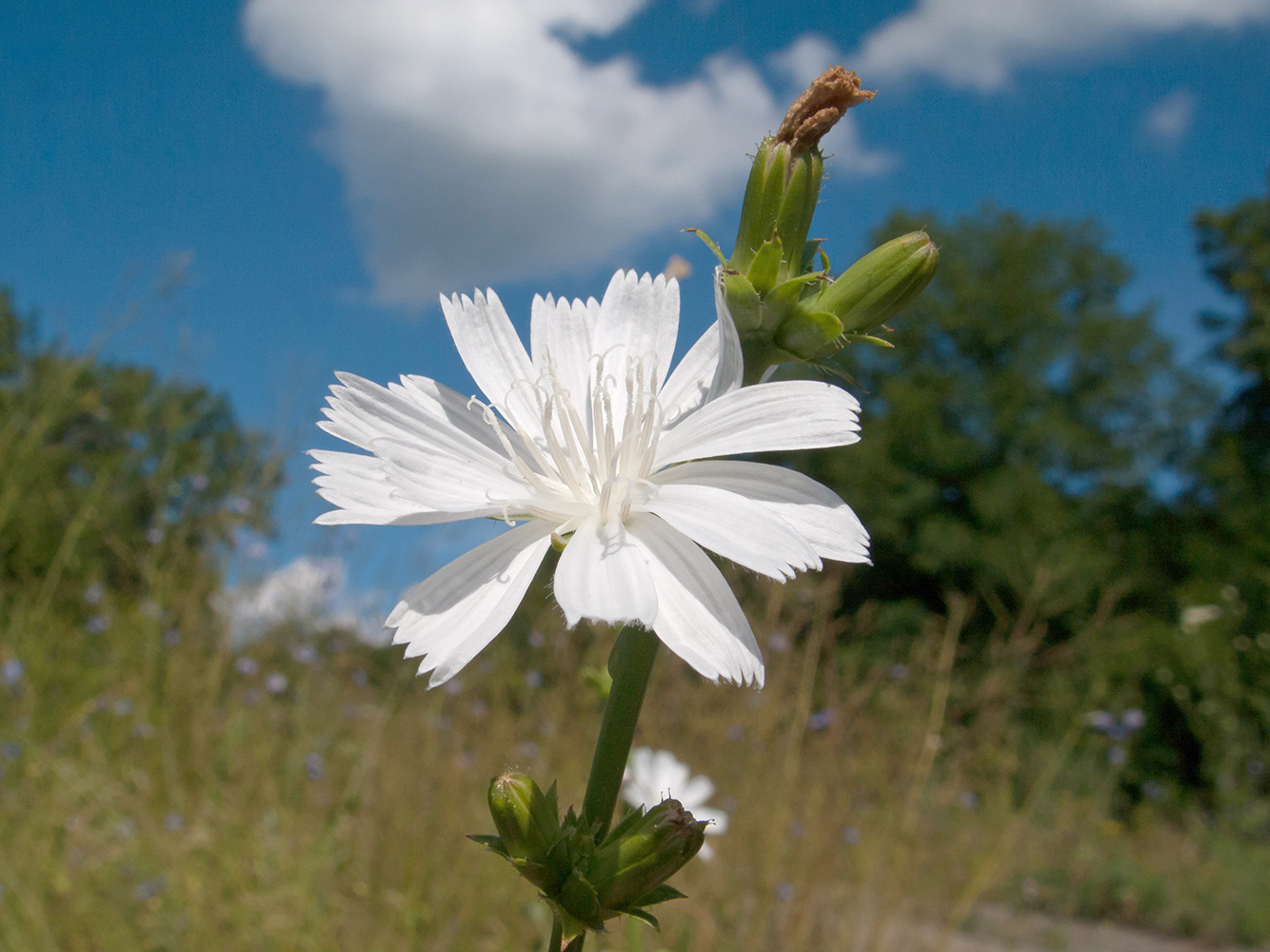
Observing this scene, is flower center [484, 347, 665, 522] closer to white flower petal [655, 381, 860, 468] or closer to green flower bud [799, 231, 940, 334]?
white flower petal [655, 381, 860, 468]

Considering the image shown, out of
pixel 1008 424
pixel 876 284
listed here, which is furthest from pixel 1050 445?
pixel 876 284

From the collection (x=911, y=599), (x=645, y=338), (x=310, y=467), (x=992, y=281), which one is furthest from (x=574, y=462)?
(x=992, y=281)

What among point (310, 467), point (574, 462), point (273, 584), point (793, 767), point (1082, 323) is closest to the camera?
point (310, 467)

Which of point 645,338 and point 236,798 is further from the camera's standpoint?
point 236,798

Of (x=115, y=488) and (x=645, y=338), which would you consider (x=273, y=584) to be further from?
(x=645, y=338)

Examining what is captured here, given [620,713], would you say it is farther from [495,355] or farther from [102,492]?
[102,492]

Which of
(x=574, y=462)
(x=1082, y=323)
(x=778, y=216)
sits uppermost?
(x=1082, y=323)

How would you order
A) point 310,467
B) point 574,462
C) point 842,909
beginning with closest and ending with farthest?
point 310,467
point 574,462
point 842,909
